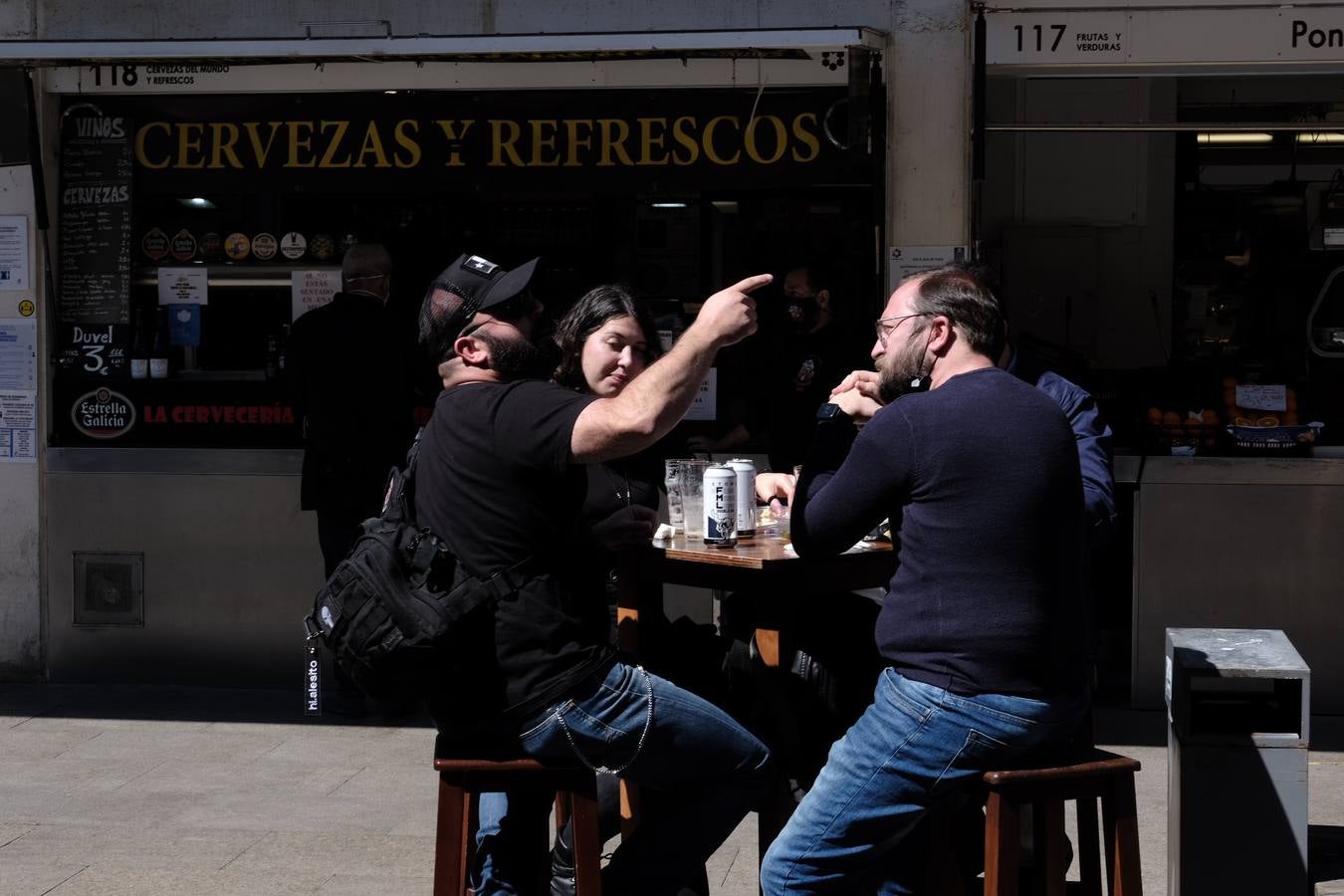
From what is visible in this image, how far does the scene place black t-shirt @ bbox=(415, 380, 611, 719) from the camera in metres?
3.26

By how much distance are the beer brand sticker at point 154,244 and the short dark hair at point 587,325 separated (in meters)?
3.38

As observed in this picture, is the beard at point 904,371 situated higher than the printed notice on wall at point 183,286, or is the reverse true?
the printed notice on wall at point 183,286

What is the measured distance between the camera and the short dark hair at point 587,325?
452cm

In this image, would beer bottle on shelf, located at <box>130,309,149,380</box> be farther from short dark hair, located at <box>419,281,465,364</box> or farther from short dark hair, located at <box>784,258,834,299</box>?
short dark hair, located at <box>419,281,465,364</box>

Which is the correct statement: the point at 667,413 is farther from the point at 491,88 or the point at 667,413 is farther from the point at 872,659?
the point at 491,88

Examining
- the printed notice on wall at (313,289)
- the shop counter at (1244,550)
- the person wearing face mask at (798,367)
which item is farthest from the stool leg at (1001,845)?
the printed notice on wall at (313,289)

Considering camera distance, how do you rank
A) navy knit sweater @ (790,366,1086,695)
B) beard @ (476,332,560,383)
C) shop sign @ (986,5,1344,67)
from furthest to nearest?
shop sign @ (986,5,1344,67)
beard @ (476,332,560,383)
navy knit sweater @ (790,366,1086,695)

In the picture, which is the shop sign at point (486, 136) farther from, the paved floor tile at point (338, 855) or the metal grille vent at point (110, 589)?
the paved floor tile at point (338, 855)

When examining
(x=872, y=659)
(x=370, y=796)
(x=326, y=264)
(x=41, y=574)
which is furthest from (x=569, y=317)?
(x=41, y=574)

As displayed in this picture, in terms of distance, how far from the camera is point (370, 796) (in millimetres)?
5574

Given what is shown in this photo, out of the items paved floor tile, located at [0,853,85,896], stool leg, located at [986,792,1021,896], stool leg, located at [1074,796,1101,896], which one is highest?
stool leg, located at [986,792,1021,896]

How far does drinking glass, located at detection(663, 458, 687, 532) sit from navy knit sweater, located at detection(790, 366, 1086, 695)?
1.08 meters

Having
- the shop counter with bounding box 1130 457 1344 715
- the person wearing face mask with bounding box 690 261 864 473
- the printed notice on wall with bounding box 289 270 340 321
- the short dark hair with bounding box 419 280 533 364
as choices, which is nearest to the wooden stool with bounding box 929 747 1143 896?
the short dark hair with bounding box 419 280 533 364

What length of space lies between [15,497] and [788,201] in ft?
12.0
